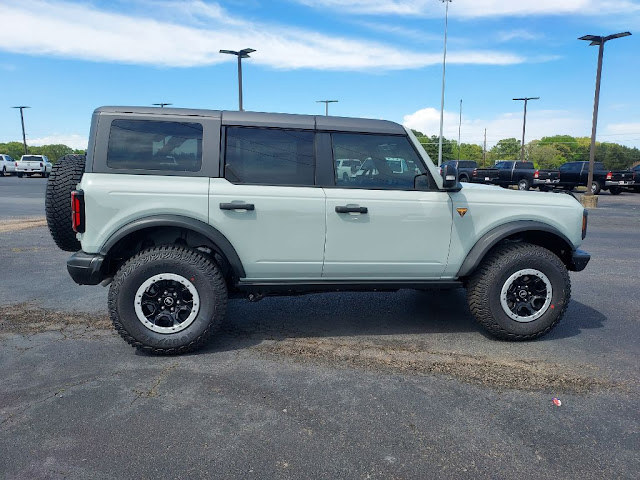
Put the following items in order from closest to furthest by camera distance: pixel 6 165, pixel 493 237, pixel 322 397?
pixel 322 397
pixel 493 237
pixel 6 165

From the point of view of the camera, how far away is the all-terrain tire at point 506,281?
164 inches

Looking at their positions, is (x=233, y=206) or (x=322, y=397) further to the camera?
(x=233, y=206)

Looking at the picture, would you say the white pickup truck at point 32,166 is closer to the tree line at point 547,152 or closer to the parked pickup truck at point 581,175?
the tree line at point 547,152

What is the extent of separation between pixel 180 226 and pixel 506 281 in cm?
274

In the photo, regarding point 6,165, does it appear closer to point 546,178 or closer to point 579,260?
point 546,178

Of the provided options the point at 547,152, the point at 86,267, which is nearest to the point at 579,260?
the point at 86,267

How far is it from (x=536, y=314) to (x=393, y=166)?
5.86 ft

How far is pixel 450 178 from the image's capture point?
13.3ft

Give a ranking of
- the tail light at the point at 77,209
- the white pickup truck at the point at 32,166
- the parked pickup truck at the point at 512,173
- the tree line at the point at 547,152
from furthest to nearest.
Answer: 1. the tree line at the point at 547,152
2. the white pickup truck at the point at 32,166
3. the parked pickup truck at the point at 512,173
4. the tail light at the point at 77,209

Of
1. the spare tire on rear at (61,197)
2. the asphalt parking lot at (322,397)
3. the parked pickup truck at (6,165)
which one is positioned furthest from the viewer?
the parked pickup truck at (6,165)

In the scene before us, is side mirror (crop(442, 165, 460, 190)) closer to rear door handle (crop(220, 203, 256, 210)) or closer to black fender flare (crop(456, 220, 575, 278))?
black fender flare (crop(456, 220, 575, 278))

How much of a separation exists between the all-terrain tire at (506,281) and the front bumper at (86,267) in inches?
122

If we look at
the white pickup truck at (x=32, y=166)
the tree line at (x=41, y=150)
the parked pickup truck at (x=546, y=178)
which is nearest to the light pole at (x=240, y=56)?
the parked pickup truck at (x=546, y=178)

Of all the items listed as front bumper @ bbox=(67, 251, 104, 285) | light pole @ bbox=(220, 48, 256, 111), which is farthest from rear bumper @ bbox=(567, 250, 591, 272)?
light pole @ bbox=(220, 48, 256, 111)
